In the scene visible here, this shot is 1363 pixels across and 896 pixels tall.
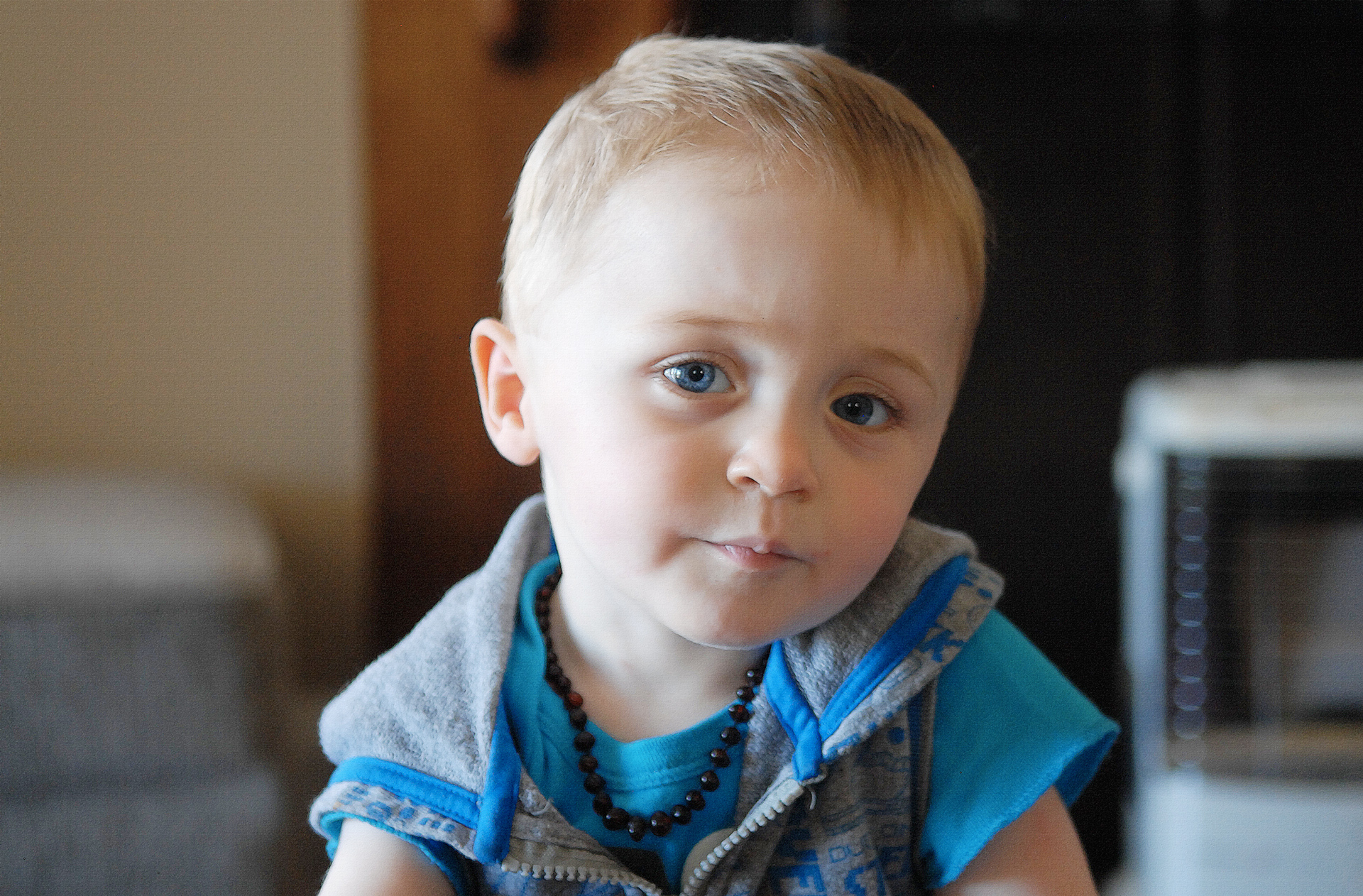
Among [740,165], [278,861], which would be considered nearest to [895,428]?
[740,165]

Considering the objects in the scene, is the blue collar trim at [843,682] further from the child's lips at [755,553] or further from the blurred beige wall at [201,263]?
the blurred beige wall at [201,263]

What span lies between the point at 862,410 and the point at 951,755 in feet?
0.54

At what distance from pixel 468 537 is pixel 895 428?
4.53 feet

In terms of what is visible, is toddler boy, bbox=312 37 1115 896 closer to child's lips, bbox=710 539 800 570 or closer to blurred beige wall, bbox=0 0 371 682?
child's lips, bbox=710 539 800 570

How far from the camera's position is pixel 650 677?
0.57m

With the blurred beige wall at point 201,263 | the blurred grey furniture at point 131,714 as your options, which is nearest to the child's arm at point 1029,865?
the blurred grey furniture at point 131,714

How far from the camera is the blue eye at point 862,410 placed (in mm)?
496

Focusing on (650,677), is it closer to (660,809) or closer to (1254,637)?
(660,809)

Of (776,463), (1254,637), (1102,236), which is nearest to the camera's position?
(776,463)

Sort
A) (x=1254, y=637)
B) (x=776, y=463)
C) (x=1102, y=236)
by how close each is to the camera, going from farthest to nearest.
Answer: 1. (x=1102, y=236)
2. (x=1254, y=637)
3. (x=776, y=463)

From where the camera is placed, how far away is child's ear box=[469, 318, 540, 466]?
566 mm

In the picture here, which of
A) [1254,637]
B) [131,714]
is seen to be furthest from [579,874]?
[1254,637]

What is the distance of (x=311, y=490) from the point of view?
1.78 m

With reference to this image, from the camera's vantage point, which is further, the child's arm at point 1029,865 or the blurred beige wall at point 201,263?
the blurred beige wall at point 201,263
